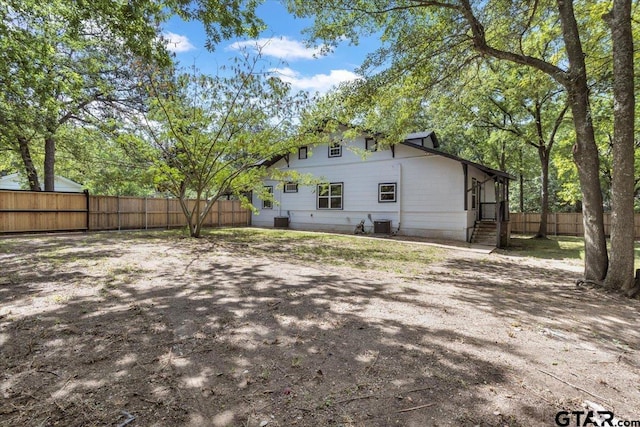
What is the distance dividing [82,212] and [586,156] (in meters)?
16.9

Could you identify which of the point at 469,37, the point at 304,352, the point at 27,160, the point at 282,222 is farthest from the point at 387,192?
the point at 27,160

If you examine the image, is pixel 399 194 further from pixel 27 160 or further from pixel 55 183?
pixel 55 183

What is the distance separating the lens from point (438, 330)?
3.25 m

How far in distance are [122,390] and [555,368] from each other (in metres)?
3.31

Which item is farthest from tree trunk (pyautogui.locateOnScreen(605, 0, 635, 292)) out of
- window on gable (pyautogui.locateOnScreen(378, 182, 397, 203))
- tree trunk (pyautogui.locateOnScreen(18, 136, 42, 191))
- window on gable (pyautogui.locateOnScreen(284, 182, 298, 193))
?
tree trunk (pyautogui.locateOnScreen(18, 136, 42, 191))

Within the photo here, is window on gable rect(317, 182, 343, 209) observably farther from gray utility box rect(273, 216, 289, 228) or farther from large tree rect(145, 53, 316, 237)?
large tree rect(145, 53, 316, 237)

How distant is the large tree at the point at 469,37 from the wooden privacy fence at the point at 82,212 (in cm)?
1216

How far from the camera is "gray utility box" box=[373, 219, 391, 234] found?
1432 cm

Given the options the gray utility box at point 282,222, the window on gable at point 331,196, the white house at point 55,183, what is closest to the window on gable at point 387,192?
the window on gable at point 331,196

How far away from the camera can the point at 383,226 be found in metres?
14.4

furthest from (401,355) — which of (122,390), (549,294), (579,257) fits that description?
(579,257)

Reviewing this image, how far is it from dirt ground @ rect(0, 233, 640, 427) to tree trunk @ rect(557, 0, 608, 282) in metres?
0.70

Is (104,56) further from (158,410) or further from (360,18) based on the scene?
(158,410)

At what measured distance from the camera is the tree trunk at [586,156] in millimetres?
5449
